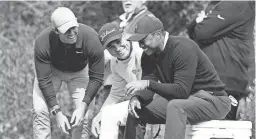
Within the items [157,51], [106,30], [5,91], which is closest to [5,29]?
[5,91]

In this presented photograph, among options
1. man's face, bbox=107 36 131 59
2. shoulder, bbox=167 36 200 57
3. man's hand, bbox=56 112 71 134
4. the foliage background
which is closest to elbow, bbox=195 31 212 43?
man's face, bbox=107 36 131 59

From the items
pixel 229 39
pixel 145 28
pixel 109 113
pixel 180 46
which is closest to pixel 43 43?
pixel 109 113

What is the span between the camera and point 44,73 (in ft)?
20.7

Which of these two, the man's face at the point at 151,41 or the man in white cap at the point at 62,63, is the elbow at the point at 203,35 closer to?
the man in white cap at the point at 62,63

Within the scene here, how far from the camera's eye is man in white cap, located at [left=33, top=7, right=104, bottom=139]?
242 inches

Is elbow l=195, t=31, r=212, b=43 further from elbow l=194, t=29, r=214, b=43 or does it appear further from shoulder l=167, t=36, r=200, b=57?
shoulder l=167, t=36, r=200, b=57

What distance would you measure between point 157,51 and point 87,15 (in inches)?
173

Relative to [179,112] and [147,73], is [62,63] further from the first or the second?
[179,112]

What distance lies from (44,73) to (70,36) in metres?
0.52

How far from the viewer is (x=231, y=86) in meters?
6.38

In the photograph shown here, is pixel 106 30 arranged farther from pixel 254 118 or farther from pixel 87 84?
pixel 254 118

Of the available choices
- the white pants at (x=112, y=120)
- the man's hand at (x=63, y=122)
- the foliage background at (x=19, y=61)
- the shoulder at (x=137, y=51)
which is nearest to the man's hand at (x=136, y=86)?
the white pants at (x=112, y=120)

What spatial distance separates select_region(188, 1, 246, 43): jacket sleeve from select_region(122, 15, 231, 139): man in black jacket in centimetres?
105

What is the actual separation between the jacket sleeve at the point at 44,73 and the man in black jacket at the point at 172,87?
3.60ft
